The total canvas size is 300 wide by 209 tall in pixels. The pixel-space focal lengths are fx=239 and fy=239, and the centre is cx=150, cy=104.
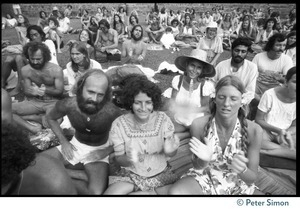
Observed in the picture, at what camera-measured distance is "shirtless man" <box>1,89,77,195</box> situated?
1665mm

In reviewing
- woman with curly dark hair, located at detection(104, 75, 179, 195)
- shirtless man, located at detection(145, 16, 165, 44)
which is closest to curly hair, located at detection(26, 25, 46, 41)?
woman with curly dark hair, located at detection(104, 75, 179, 195)

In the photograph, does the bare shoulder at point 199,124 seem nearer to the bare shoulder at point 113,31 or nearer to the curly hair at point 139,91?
the curly hair at point 139,91

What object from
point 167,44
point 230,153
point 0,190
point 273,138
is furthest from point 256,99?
point 0,190

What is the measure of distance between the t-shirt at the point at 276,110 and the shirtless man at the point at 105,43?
83.1 inches

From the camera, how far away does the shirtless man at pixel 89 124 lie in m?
2.34

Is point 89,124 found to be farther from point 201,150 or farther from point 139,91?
point 201,150

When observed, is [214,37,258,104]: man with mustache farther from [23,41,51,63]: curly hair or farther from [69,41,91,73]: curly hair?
[23,41,51,63]: curly hair

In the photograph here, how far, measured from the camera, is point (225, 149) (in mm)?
2260

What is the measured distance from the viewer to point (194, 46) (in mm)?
3430

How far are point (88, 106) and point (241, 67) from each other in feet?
5.89

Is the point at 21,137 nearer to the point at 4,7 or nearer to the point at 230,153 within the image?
the point at 4,7

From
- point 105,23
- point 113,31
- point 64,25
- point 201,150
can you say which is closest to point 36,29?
point 64,25

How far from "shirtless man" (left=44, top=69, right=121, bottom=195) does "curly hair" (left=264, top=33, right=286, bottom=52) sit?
2.05m

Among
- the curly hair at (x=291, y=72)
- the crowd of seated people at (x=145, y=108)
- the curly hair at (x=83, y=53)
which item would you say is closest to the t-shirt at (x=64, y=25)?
the crowd of seated people at (x=145, y=108)
